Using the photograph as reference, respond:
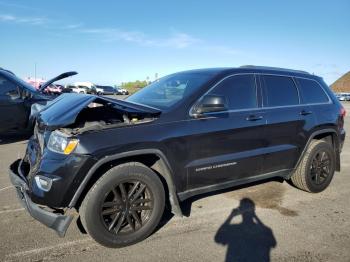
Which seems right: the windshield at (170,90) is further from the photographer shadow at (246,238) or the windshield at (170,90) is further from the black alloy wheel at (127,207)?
the photographer shadow at (246,238)

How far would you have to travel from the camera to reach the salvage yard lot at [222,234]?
3.54 metres

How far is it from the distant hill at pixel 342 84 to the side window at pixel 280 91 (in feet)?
295

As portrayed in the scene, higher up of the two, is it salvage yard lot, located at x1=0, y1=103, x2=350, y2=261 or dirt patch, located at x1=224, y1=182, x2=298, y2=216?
dirt patch, located at x1=224, y1=182, x2=298, y2=216

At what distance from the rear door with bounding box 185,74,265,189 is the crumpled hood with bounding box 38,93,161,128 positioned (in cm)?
64

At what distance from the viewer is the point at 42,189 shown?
11.1ft

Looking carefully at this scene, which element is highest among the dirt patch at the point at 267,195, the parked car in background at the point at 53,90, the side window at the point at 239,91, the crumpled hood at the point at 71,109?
the parked car in background at the point at 53,90

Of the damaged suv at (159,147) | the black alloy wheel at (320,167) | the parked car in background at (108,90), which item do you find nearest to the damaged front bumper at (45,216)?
the damaged suv at (159,147)

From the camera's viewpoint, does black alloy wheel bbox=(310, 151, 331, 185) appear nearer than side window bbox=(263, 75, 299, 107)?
No

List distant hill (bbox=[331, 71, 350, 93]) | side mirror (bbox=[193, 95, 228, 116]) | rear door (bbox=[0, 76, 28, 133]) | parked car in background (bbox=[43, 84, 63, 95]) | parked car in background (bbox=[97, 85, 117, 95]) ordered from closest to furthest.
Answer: side mirror (bbox=[193, 95, 228, 116]) < rear door (bbox=[0, 76, 28, 133]) < parked car in background (bbox=[43, 84, 63, 95]) < parked car in background (bbox=[97, 85, 117, 95]) < distant hill (bbox=[331, 71, 350, 93])

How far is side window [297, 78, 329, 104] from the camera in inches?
212

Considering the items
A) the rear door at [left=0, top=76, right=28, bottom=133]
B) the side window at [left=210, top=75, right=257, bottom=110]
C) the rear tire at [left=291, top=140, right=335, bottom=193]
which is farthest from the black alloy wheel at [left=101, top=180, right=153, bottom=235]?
the rear door at [left=0, top=76, right=28, bottom=133]

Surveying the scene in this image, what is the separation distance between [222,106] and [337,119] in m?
2.62

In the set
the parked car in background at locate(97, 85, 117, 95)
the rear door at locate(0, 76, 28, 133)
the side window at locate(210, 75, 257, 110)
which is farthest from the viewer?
the parked car in background at locate(97, 85, 117, 95)

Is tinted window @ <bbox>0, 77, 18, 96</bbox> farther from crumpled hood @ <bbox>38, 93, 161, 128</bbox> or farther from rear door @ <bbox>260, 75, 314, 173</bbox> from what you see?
rear door @ <bbox>260, 75, 314, 173</bbox>
